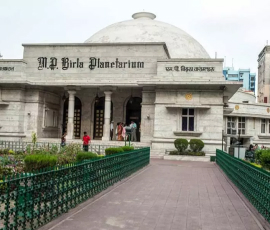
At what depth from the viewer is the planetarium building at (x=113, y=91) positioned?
22422mm

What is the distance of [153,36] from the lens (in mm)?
31359

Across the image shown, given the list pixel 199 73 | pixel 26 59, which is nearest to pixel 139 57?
pixel 199 73

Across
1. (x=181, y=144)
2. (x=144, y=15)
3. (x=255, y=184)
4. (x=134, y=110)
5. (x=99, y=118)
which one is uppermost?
(x=144, y=15)

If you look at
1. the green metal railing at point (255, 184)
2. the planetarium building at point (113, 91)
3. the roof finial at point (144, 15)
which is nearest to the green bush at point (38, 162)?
the green metal railing at point (255, 184)

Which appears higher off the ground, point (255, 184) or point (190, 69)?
point (190, 69)

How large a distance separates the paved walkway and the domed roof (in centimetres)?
2192

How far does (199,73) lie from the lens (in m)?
22.9

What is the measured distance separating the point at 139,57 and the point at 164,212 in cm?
1842

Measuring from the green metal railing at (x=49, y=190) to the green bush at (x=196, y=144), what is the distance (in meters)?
11.7

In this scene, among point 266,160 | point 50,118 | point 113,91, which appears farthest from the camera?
point 50,118

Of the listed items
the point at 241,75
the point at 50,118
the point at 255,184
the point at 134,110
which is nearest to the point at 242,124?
the point at 134,110

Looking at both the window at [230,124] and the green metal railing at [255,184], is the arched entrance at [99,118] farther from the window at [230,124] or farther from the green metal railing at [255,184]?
the green metal railing at [255,184]

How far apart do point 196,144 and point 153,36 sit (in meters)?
13.7

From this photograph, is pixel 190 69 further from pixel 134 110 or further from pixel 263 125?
pixel 263 125
